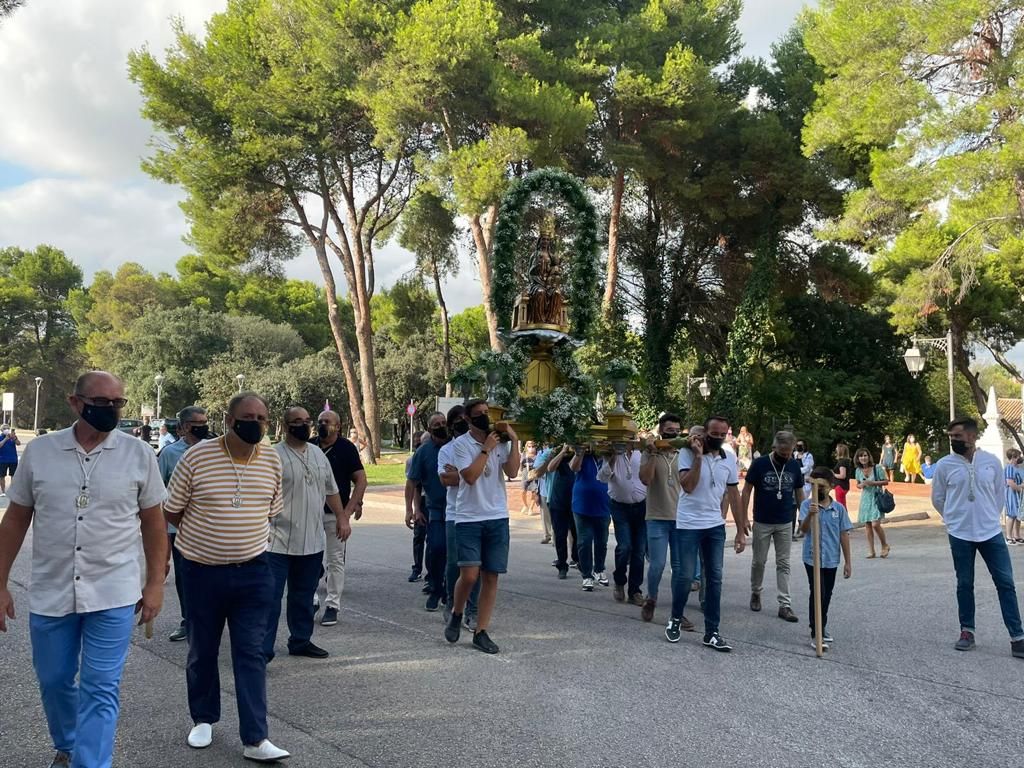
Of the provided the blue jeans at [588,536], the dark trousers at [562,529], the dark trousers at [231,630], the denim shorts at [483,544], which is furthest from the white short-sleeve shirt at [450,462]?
the dark trousers at [562,529]

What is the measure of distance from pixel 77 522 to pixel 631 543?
20.0ft

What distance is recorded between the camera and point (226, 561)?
431 cm

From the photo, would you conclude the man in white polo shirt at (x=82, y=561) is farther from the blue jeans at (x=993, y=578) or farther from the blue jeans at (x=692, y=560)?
the blue jeans at (x=993, y=578)

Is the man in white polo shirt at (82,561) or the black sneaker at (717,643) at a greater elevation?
the man in white polo shirt at (82,561)

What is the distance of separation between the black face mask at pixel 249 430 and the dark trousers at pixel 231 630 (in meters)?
0.61

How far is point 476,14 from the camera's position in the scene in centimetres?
2348

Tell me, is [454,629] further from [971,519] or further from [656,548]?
[971,519]

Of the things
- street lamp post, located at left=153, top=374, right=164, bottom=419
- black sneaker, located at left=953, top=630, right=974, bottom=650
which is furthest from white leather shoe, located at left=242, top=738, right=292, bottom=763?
street lamp post, located at left=153, top=374, right=164, bottom=419

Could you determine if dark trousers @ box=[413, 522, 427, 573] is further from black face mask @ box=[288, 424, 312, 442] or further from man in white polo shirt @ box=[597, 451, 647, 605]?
black face mask @ box=[288, 424, 312, 442]

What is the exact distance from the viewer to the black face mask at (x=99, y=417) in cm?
367

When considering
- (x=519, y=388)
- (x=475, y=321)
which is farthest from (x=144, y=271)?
(x=519, y=388)

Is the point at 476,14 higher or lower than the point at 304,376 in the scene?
higher

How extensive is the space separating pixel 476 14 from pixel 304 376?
104 feet

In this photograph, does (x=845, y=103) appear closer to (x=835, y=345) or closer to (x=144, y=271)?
(x=835, y=345)
